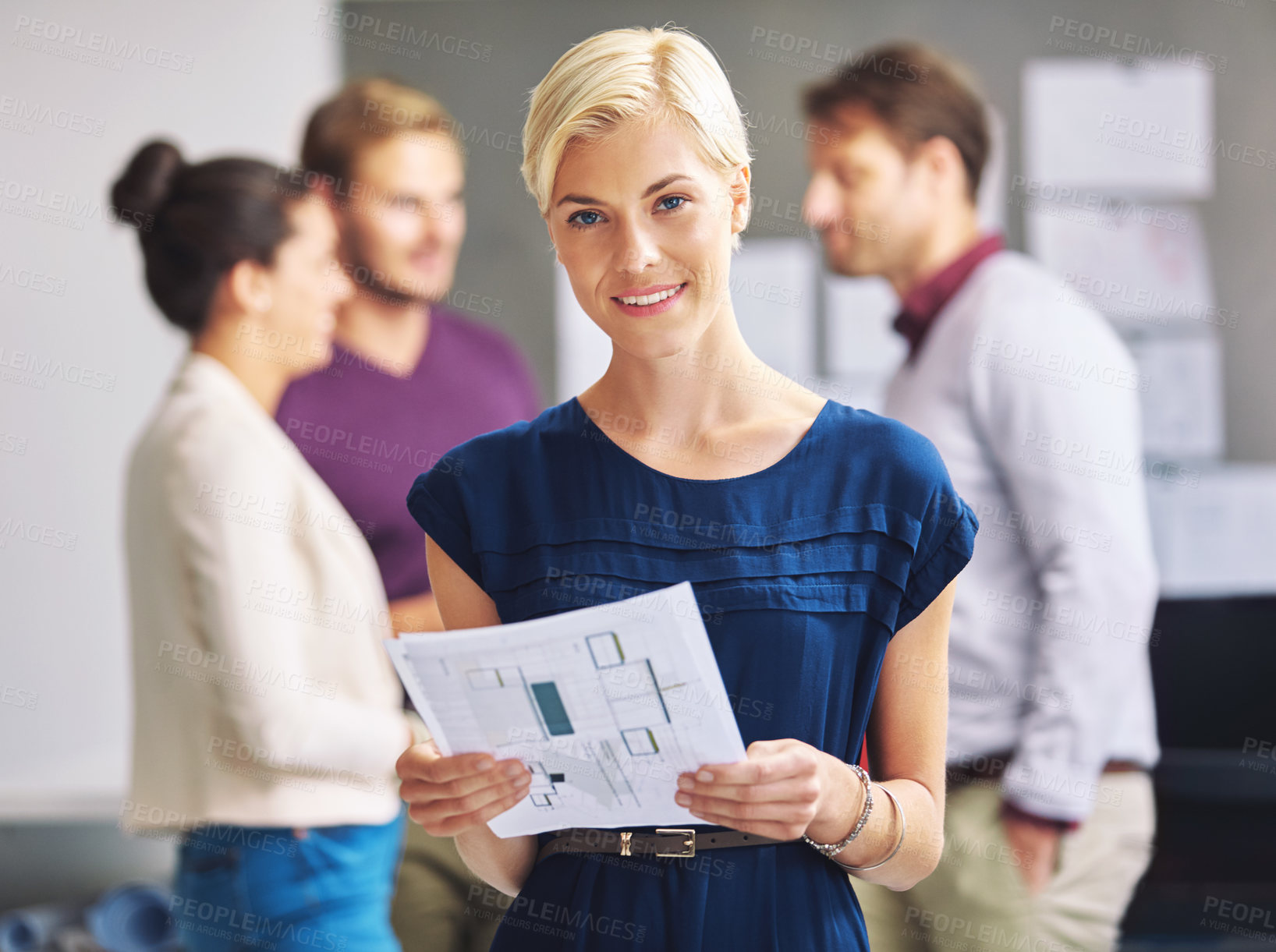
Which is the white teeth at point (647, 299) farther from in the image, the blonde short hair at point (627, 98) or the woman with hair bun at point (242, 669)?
the woman with hair bun at point (242, 669)

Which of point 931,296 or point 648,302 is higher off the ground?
point 931,296

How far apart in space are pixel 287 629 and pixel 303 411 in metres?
0.94

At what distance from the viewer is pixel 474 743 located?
0.84 m

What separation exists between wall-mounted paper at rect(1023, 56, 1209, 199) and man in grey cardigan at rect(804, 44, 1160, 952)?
763mm

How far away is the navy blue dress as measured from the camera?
2.95ft

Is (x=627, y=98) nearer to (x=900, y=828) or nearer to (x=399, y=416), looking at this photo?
(x=900, y=828)

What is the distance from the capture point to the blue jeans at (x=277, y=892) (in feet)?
6.53

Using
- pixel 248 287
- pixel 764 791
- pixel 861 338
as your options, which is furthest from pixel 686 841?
pixel 861 338

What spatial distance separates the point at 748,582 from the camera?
910 millimetres

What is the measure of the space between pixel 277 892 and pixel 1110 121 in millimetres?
2915

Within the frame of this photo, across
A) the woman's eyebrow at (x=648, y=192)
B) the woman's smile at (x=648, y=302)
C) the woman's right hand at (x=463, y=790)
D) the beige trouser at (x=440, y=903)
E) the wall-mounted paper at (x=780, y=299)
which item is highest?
the wall-mounted paper at (x=780, y=299)

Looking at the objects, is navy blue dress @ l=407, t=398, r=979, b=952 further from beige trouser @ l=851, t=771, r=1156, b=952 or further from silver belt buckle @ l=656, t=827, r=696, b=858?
beige trouser @ l=851, t=771, r=1156, b=952

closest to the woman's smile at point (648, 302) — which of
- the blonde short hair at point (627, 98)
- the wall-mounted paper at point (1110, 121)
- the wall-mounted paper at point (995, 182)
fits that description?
the blonde short hair at point (627, 98)

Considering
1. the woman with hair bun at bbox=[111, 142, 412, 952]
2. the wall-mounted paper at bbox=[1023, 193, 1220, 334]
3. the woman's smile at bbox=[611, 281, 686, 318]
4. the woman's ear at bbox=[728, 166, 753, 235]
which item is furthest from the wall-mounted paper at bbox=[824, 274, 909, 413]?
the woman's smile at bbox=[611, 281, 686, 318]
